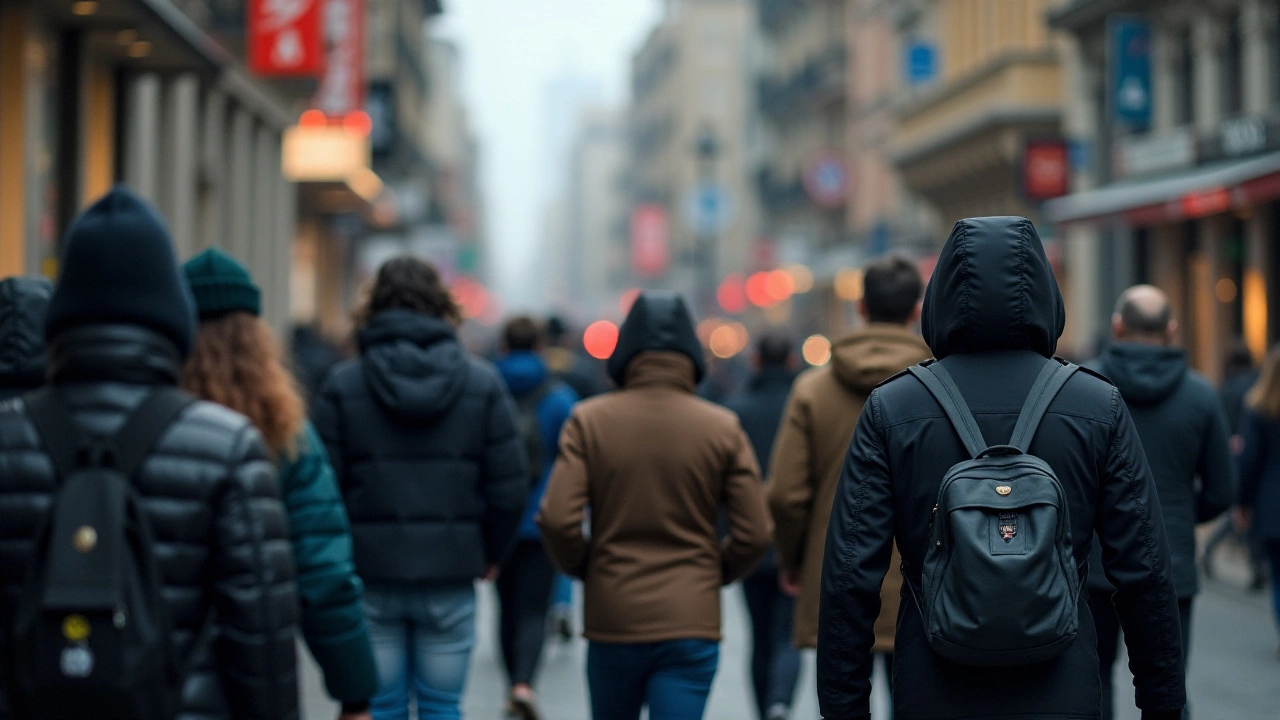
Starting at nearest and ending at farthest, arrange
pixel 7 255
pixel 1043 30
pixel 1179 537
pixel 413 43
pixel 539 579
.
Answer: pixel 1179 537, pixel 539 579, pixel 7 255, pixel 1043 30, pixel 413 43

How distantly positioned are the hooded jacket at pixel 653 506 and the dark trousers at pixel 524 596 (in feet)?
9.64

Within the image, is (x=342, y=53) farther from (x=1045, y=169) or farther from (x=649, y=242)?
(x=649, y=242)

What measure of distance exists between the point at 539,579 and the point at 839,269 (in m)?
44.1

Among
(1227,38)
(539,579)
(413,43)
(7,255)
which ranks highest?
(413,43)

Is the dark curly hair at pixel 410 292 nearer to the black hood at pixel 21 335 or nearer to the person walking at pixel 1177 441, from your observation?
the black hood at pixel 21 335

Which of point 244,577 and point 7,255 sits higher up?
point 7,255

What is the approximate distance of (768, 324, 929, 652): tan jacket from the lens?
6.26m

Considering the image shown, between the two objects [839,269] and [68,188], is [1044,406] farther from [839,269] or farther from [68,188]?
[839,269]

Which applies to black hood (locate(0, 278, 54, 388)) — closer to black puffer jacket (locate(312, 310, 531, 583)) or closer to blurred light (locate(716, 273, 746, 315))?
black puffer jacket (locate(312, 310, 531, 583))

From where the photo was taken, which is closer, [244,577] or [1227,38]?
[244,577]

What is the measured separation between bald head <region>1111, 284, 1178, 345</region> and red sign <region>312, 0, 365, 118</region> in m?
22.2

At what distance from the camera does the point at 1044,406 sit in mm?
3779

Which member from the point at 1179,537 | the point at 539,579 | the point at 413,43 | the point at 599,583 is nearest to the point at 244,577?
the point at 599,583

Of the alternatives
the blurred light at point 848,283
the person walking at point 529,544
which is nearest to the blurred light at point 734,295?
the blurred light at point 848,283
